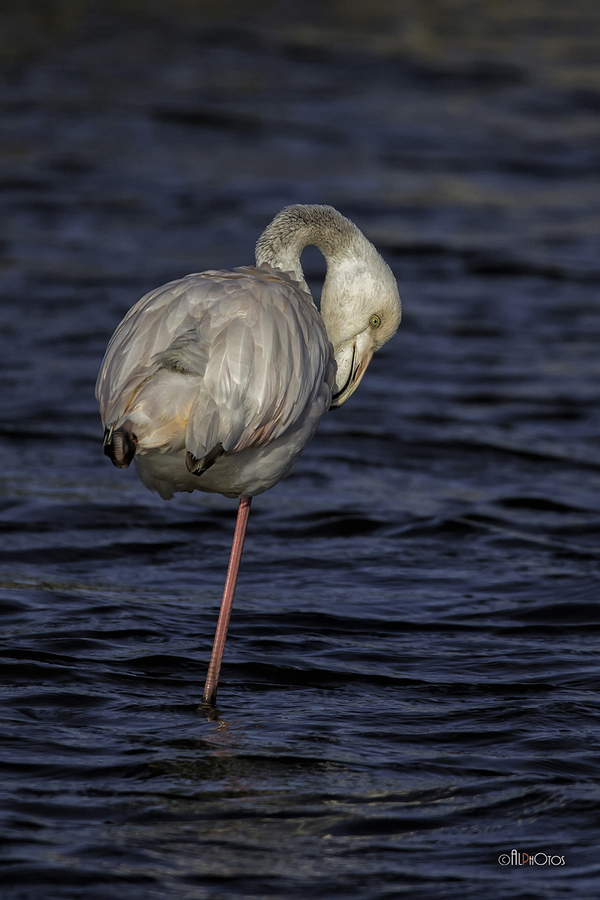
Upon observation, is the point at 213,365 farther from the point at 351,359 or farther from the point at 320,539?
the point at 320,539

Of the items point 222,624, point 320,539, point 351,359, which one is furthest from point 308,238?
point 320,539

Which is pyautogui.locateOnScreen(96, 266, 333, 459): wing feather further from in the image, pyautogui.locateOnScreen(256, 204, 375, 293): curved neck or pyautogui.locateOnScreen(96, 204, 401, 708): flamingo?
pyautogui.locateOnScreen(256, 204, 375, 293): curved neck

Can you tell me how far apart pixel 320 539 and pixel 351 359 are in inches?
86.0

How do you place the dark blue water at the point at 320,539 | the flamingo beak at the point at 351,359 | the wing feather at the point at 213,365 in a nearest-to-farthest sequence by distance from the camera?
the dark blue water at the point at 320,539, the wing feather at the point at 213,365, the flamingo beak at the point at 351,359

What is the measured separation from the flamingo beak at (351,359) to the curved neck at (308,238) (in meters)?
0.34

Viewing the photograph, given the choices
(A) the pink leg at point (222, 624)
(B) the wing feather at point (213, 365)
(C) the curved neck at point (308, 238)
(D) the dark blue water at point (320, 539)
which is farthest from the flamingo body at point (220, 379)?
(D) the dark blue water at point (320, 539)

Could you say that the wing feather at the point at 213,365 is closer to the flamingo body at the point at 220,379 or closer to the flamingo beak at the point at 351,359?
the flamingo body at the point at 220,379

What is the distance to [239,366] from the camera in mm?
5145

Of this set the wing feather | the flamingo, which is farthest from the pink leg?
the wing feather

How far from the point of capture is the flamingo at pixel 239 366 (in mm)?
5066

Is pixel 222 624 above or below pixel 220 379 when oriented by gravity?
below

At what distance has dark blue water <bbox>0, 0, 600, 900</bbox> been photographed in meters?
4.64

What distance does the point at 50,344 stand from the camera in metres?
11.7

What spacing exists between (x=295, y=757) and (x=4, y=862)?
1.23 m
